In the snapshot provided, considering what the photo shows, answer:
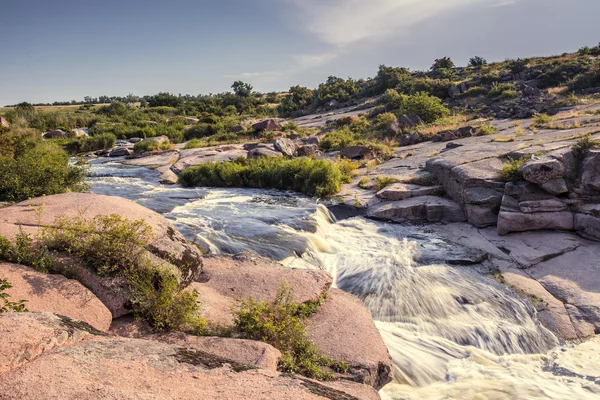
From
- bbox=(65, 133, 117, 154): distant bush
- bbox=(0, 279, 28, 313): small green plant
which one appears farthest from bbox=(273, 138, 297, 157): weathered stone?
bbox=(65, 133, 117, 154): distant bush

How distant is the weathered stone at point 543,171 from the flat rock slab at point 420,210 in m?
2.16

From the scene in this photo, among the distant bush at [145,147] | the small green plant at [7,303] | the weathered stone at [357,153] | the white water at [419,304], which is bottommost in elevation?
the white water at [419,304]

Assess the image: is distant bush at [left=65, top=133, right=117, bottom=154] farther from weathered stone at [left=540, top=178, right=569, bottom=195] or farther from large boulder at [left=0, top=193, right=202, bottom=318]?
weathered stone at [left=540, top=178, right=569, bottom=195]

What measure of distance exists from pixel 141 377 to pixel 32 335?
40.3 inches

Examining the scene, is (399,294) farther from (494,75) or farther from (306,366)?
(494,75)

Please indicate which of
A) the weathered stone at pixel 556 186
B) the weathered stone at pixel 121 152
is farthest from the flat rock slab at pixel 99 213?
the weathered stone at pixel 121 152

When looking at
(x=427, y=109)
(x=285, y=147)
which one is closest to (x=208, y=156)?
(x=285, y=147)

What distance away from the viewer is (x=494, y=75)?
41.8 m

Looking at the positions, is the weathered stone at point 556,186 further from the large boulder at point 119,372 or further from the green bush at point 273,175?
the large boulder at point 119,372

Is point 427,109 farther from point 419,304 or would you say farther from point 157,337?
point 157,337

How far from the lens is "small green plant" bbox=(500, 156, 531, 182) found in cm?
1124

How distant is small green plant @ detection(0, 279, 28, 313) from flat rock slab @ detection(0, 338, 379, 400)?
40.5 inches

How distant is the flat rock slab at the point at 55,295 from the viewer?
14.1 feet

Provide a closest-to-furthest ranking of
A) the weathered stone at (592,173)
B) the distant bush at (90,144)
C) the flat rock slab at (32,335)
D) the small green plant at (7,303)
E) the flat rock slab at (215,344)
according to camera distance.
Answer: the flat rock slab at (32,335)
the small green plant at (7,303)
the flat rock slab at (215,344)
the weathered stone at (592,173)
the distant bush at (90,144)
